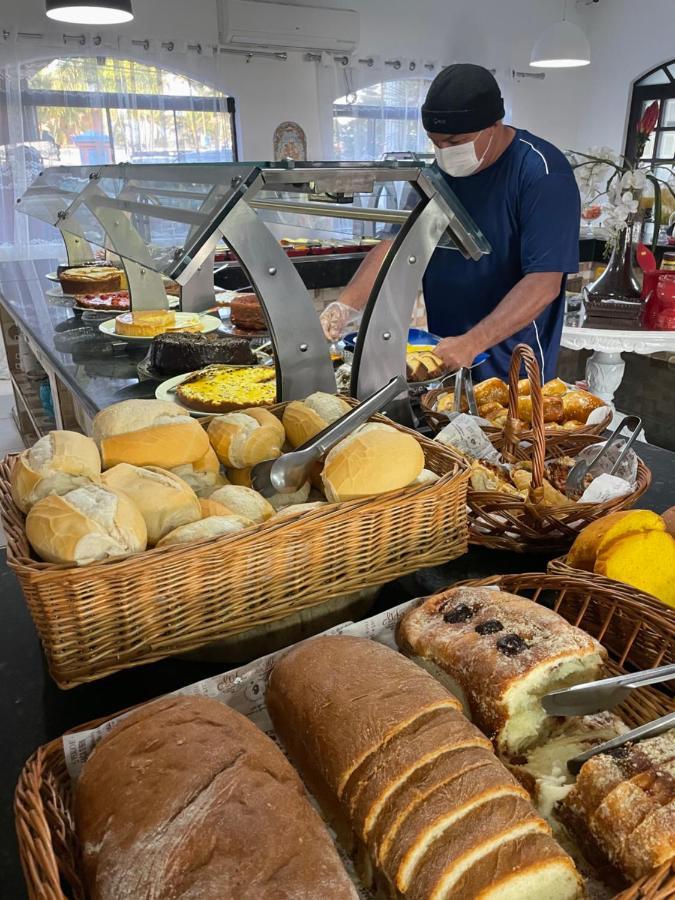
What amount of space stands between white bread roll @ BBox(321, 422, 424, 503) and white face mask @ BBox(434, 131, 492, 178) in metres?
1.65

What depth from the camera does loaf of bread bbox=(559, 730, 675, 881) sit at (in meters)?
0.56

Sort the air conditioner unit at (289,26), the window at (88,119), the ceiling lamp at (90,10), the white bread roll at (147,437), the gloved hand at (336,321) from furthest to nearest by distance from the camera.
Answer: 1. the air conditioner unit at (289,26)
2. the window at (88,119)
3. the ceiling lamp at (90,10)
4. the gloved hand at (336,321)
5. the white bread roll at (147,437)

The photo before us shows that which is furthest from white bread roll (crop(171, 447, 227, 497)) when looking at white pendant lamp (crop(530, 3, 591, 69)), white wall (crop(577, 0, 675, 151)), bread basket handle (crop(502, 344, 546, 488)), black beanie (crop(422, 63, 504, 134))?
white wall (crop(577, 0, 675, 151))

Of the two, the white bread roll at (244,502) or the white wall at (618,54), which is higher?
the white wall at (618,54)

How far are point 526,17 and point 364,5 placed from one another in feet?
7.75

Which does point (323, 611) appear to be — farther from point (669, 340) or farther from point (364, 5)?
point (364, 5)

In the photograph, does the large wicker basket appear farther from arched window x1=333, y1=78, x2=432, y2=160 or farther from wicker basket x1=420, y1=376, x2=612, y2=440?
arched window x1=333, y1=78, x2=432, y2=160

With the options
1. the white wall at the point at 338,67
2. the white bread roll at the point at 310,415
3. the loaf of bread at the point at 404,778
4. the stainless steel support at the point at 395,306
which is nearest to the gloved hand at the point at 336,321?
the stainless steel support at the point at 395,306

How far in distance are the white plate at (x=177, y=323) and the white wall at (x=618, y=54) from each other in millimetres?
8364

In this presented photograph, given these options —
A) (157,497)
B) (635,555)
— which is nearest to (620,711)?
(635,555)

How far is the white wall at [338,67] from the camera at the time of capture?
6.91 meters

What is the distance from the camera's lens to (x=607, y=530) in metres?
0.95

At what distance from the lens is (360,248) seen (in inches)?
177

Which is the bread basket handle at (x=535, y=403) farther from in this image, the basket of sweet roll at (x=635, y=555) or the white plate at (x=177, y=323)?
the white plate at (x=177, y=323)
